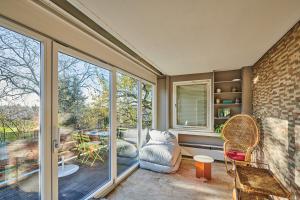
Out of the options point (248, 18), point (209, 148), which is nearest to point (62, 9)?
point (248, 18)

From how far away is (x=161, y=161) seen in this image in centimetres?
322

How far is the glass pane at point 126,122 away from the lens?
301cm

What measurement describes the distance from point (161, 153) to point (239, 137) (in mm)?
1591

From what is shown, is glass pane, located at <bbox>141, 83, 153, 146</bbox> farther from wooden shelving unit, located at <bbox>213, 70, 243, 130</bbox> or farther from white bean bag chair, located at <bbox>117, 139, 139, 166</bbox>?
wooden shelving unit, located at <bbox>213, 70, 243, 130</bbox>

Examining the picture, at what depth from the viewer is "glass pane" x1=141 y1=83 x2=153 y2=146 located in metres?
4.05

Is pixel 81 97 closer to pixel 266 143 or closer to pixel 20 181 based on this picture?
pixel 20 181

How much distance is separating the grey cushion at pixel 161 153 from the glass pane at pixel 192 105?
1283 mm

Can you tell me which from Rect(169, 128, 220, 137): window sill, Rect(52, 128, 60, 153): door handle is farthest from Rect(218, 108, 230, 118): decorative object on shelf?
Rect(52, 128, 60, 153): door handle

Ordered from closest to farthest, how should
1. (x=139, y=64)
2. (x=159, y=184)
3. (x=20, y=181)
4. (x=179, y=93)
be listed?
(x=20, y=181), (x=159, y=184), (x=139, y=64), (x=179, y=93)

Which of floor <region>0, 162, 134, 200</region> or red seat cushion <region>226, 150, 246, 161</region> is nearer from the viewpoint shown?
floor <region>0, 162, 134, 200</region>

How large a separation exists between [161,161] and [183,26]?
256cm

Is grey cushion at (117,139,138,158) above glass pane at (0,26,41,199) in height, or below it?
below

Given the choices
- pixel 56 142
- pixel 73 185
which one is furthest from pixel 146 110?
pixel 56 142

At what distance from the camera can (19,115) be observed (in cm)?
144
